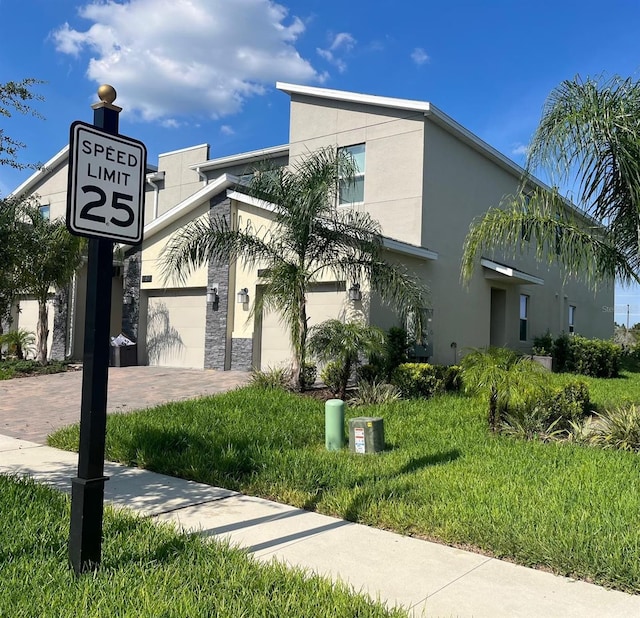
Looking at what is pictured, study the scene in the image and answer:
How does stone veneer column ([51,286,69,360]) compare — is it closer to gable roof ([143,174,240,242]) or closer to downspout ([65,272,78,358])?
downspout ([65,272,78,358])

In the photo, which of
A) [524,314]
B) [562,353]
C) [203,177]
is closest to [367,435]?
[562,353]

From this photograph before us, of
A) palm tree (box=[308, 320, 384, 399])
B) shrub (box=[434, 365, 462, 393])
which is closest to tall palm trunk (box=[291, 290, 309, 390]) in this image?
palm tree (box=[308, 320, 384, 399])

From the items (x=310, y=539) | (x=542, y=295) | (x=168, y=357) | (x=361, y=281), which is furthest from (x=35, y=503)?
(x=542, y=295)

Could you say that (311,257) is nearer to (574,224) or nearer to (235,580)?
(574,224)

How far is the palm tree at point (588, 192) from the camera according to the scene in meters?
8.22

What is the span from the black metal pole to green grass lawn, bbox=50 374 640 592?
2.48m

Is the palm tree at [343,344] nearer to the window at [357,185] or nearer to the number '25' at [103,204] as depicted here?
the window at [357,185]

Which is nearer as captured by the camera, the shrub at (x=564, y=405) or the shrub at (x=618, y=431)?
the shrub at (x=618, y=431)

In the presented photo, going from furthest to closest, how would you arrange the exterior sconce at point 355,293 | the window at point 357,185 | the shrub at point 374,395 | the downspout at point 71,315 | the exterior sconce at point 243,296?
the downspout at point 71,315, the window at point 357,185, the exterior sconce at point 243,296, the exterior sconce at point 355,293, the shrub at point 374,395

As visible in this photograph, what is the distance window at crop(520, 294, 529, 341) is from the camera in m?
21.0

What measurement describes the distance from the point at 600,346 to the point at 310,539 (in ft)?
54.1

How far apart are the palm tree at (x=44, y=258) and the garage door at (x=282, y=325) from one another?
21.3 feet

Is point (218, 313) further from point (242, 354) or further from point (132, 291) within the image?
point (132, 291)

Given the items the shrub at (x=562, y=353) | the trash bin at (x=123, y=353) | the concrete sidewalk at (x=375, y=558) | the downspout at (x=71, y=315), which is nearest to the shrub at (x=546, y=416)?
the concrete sidewalk at (x=375, y=558)
